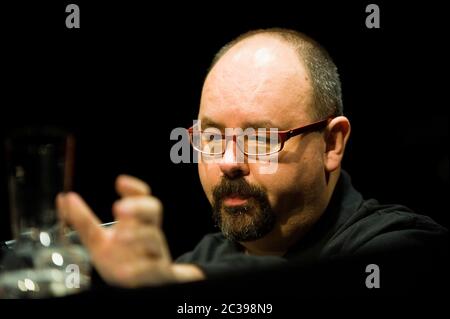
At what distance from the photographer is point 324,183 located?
1.68m

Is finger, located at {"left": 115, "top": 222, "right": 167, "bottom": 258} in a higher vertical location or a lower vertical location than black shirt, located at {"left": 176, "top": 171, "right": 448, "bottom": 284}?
higher

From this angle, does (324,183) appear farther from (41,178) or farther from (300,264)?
(41,178)

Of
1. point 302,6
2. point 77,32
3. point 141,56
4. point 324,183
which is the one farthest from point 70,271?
point 302,6

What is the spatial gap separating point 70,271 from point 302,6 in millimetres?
1484

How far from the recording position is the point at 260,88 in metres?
1.56

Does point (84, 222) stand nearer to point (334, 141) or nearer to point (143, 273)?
point (143, 273)

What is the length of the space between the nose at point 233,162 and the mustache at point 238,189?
0.05ft

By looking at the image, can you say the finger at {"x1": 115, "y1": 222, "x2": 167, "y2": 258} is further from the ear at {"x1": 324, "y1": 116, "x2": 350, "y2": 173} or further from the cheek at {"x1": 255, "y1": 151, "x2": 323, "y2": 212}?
the ear at {"x1": 324, "y1": 116, "x2": 350, "y2": 173}

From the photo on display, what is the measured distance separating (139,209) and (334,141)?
2.99 feet

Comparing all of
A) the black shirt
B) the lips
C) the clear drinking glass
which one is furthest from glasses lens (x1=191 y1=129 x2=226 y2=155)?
the clear drinking glass

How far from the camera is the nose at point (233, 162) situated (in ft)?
4.99

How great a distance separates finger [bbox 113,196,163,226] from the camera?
0.89m

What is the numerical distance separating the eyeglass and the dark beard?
80 millimetres

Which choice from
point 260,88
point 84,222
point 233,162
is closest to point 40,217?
point 84,222
